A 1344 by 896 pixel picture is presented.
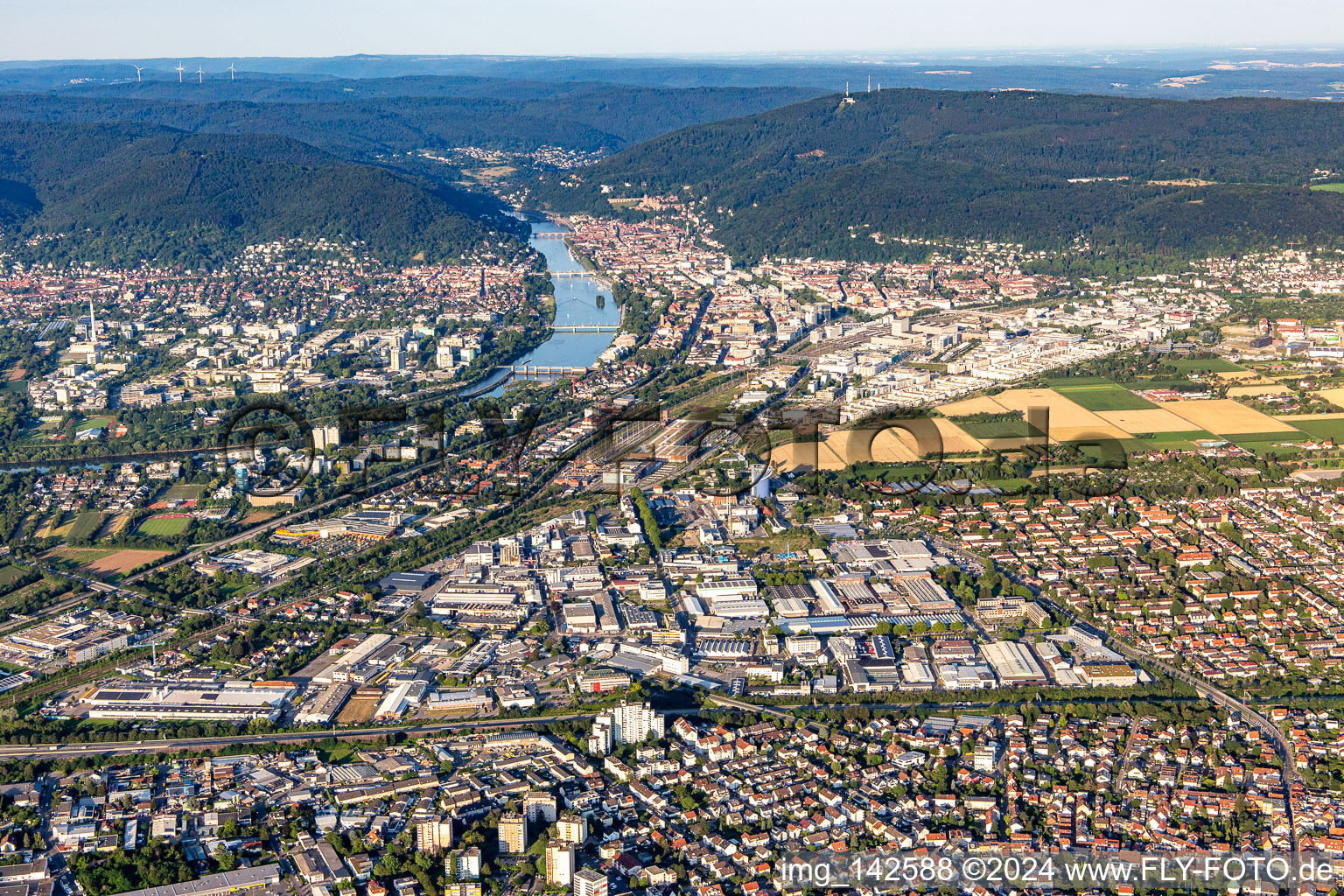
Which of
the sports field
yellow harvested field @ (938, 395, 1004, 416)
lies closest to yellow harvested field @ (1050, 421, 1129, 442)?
yellow harvested field @ (938, 395, 1004, 416)

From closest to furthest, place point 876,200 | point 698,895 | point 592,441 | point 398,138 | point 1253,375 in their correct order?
point 698,895 → point 592,441 → point 1253,375 → point 876,200 → point 398,138

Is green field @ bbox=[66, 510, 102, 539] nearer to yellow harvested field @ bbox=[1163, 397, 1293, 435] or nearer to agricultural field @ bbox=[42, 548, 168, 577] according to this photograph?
agricultural field @ bbox=[42, 548, 168, 577]

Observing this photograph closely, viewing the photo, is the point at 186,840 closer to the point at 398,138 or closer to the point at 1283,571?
the point at 1283,571

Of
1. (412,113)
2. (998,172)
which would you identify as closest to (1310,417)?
(998,172)

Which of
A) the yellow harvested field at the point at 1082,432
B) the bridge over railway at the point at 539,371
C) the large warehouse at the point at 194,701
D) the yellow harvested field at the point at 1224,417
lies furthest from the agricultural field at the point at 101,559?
the yellow harvested field at the point at 1224,417

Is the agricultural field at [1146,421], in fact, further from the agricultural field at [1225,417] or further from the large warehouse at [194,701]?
the large warehouse at [194,701]

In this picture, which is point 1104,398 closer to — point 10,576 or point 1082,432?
point 1082,432

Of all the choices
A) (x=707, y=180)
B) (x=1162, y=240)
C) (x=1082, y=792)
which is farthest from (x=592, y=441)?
(x=707, y=180)
